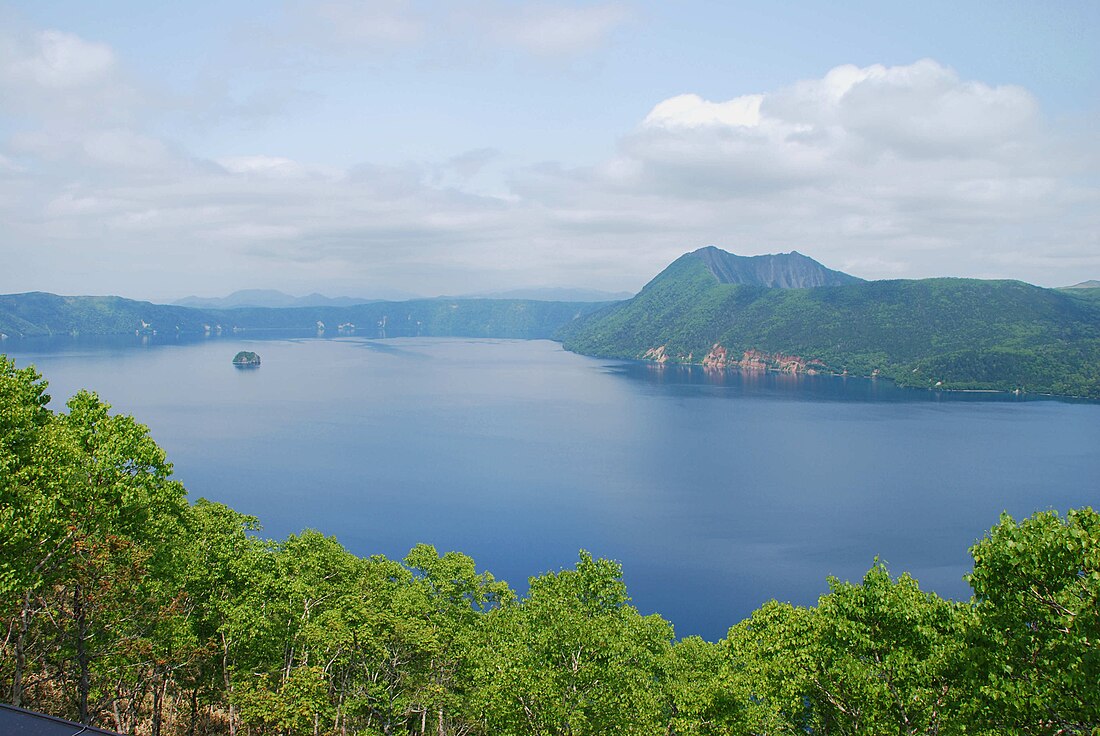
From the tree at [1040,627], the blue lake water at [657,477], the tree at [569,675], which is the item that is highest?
the tree at [1040,627]

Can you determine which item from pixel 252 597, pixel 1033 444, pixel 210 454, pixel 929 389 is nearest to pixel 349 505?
pixel 210 454

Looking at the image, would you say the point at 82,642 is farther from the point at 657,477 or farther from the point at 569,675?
the point at 657,477

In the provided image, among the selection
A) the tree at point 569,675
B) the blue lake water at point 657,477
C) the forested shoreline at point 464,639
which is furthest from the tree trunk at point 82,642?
the blue lake water at point 657,477

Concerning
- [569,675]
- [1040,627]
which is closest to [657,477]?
[569,675]

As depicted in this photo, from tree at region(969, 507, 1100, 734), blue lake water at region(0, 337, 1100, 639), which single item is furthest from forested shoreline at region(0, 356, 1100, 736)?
blue lake water at region(0, 337, 1100, 639)

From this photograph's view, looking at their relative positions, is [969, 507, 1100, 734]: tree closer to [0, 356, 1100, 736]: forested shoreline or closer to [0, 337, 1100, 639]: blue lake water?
[0, 356, 1100, 736]: forested shoreline

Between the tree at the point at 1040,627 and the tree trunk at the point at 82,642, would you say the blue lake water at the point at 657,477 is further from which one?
the tree trunk at the point at 82,642

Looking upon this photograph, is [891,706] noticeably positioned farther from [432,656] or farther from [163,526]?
[163,526]
